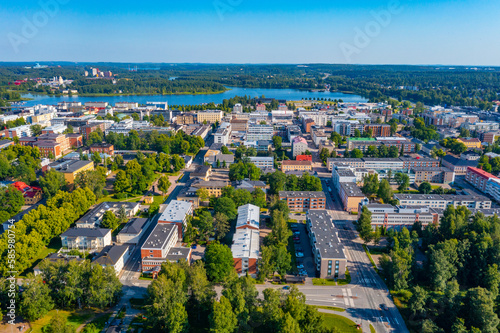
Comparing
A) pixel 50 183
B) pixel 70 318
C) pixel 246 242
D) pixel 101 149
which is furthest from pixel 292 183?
pixel 101 149

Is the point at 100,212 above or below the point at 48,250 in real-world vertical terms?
above

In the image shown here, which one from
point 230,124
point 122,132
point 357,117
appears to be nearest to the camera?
point 122,132

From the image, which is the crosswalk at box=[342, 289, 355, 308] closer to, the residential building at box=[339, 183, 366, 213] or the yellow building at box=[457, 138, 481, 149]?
the residential building at box=[339, 183, 366, 213]

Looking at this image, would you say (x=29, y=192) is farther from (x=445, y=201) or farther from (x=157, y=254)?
(x=445, y=201)

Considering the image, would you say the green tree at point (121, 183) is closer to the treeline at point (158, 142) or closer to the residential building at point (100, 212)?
the residential building at point (100, 212)

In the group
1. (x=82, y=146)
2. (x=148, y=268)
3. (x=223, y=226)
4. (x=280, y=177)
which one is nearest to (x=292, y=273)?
(x=223, y=226)

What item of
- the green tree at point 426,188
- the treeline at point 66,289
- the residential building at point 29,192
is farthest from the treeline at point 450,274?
the residential building at point 29,192

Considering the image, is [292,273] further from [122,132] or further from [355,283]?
[122,132]

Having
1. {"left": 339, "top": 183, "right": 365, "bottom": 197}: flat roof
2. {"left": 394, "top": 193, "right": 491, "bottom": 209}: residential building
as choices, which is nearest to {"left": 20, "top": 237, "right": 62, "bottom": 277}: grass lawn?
{"left": 339, "top": 183, "right": 365, "bottom": 197}: flat roof
